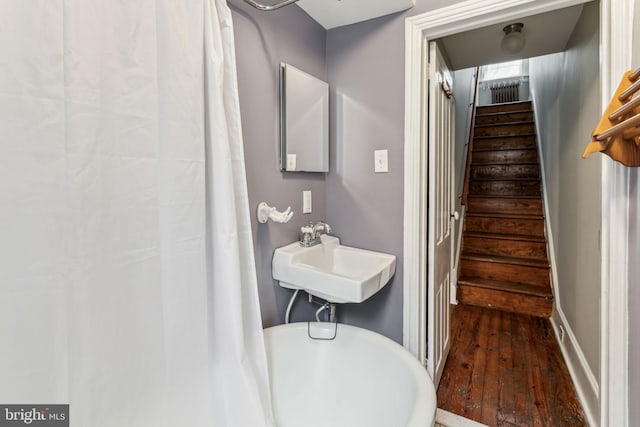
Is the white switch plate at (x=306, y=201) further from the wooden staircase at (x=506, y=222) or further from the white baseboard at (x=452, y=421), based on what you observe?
the wooden staircase at (x=506, y=222)

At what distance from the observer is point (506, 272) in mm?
3141

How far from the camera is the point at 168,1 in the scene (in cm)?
94

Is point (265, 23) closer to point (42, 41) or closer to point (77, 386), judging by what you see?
point (42, 41)

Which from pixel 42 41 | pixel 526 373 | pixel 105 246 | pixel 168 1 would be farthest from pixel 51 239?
pixel 526 373

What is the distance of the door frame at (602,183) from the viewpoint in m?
1.13

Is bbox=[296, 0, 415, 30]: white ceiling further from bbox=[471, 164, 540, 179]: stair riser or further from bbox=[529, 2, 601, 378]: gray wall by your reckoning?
bbox=[471, 164, 540, 179]: stair riser

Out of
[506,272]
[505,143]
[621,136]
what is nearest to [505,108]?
[505,143]

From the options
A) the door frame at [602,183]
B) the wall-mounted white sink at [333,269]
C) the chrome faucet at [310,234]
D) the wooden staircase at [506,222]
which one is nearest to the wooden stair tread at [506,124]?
the wooden staircase at [506,222]

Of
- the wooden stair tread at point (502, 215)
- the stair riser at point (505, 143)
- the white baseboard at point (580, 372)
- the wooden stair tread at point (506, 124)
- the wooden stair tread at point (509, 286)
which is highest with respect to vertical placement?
the wooden stair tread at point (506, 124)

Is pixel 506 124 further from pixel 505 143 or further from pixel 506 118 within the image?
pixel 505 143

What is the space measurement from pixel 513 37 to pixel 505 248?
2.20m

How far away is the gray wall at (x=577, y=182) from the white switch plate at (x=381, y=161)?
3.50ft

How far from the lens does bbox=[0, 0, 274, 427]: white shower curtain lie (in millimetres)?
685

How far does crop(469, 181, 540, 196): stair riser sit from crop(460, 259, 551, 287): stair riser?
115 centimetres
